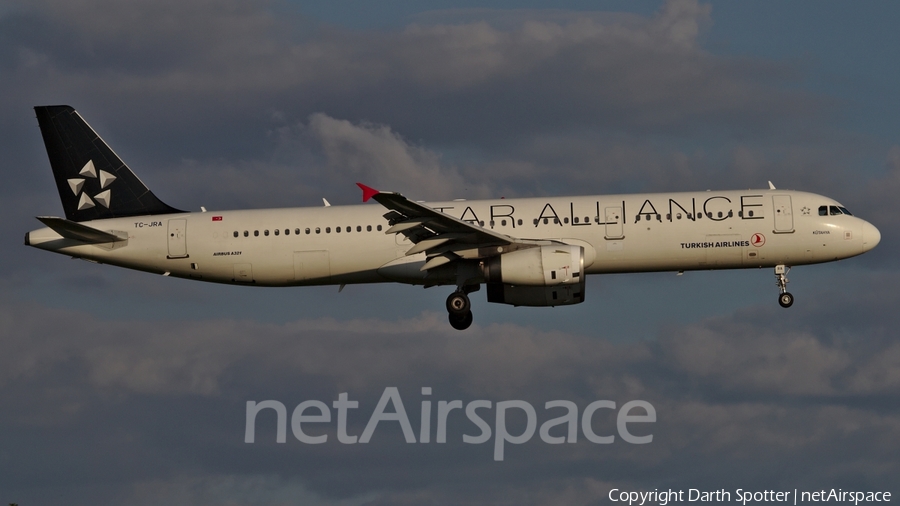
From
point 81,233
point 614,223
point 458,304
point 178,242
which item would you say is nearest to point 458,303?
point 458,304

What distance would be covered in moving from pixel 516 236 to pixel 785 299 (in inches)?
436

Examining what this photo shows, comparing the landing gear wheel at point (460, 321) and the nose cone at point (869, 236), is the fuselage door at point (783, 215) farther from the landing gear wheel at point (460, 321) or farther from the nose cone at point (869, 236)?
the landing gear wheel at point (460, 321)

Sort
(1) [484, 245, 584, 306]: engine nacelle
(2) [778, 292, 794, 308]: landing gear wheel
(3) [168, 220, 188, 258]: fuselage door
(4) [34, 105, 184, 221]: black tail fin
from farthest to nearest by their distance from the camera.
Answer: (4) [34, 105, 184, 221]: black tail fin → (3) [168, 220, 188, 258]: fuselage door → (2) [778, 292, 794, 308]: landing gear wheel → (1) [484, 245, 584, 306]: engine nacelle

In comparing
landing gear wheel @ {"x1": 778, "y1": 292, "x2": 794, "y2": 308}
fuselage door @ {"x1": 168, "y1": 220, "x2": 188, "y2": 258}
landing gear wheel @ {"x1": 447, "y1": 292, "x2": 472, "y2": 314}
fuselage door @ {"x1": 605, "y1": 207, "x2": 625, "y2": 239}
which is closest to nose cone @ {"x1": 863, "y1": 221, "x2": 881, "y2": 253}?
landing gear wheel @ {"x1": 778, "y1": 292, "x2": 794, "y2": 308}

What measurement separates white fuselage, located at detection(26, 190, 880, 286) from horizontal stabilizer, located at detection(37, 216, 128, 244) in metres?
0.27

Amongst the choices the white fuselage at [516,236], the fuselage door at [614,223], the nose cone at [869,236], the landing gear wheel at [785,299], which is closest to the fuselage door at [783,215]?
the white fuselage at [516,236]

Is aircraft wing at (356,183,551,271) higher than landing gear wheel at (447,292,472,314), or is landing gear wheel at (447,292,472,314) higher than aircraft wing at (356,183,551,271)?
aircraft wing at (356,183,551,271)

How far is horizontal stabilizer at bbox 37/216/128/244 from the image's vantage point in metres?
46.0

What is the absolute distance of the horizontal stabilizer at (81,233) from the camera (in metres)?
46.0

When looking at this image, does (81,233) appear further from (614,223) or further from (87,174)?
(614,223)

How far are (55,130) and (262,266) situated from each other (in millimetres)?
11780

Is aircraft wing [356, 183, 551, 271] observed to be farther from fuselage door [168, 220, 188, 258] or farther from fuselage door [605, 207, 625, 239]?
fuselage door [168, 220, 188, 258]

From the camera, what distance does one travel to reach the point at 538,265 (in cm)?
4416

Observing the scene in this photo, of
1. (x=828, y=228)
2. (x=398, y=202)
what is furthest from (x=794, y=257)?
(x=398, y=202)
